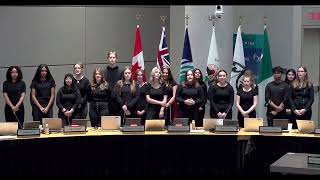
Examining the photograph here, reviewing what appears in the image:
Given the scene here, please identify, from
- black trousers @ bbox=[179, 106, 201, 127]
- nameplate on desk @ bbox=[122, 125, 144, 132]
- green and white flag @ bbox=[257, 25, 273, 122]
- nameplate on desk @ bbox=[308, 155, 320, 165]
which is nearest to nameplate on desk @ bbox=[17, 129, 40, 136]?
nameplate on desk @ bbox=[122, 125, 144, 132]

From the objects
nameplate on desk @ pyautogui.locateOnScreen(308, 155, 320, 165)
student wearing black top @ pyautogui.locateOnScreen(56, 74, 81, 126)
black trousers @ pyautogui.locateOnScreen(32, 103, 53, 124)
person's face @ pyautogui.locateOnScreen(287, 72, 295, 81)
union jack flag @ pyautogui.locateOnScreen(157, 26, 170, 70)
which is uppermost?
union jack flag @ pyautogui.locateOnScreen(157, 26, 170, 70)

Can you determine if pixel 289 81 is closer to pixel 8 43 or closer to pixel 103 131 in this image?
pixel 103 131

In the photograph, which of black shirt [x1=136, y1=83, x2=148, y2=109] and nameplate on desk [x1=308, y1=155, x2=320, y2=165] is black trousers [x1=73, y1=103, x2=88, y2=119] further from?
nameplate on desk [x1=308, y1=155, x2=320, y2=165]

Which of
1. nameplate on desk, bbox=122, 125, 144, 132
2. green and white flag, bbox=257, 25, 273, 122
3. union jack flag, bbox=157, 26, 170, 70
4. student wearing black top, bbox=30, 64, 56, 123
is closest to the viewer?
nameplate on desk, bbox=122, 125, 144, 132

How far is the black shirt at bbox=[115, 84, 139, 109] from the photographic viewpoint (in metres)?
8.40

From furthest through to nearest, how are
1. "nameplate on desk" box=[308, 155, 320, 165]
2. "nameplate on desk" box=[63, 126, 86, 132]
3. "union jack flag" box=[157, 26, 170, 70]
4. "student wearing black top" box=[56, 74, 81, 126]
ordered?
"union jack flag" box=[157, 26, 170, 70], "student wearing black top" box=[56, 74, 81, 126], "nameplate on desk" box=[63, 126, 86, 132], "nameplate on desk" box=[308, 155, 320, 165]

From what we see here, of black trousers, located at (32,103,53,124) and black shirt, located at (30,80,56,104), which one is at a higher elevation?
black shirt, located at (30,80,56,104)

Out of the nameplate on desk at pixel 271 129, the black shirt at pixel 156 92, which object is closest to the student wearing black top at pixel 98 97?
the black shirt at pixel 156 92

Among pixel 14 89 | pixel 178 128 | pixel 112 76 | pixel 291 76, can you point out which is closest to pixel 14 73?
pixel 14 89

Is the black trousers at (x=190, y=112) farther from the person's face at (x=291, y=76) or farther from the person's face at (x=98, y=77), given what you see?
the person's face at (x=291, y=76)

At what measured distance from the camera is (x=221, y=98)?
27.7 ft

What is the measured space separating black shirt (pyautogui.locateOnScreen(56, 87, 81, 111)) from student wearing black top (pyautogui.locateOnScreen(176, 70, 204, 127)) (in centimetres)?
159

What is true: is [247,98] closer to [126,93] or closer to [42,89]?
[126,93]
